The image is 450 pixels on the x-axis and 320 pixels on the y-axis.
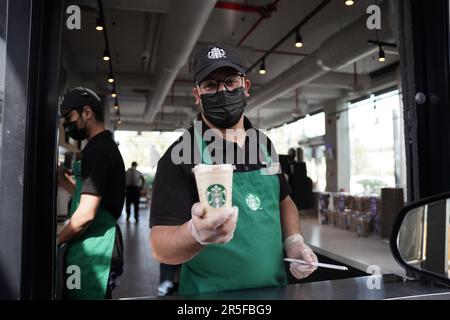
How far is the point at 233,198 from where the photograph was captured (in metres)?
1.27

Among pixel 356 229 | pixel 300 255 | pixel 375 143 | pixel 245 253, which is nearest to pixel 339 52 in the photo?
pixel 356 229

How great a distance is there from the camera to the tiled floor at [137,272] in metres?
4.17

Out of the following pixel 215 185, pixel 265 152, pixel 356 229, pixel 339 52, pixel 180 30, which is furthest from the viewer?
pixel 339 52

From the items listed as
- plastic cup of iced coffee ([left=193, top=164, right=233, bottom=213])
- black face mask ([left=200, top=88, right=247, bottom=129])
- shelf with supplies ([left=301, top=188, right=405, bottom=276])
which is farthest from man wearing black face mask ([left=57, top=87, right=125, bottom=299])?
shelf with supplies ([left=301, top=188, right=405, bottom=276])

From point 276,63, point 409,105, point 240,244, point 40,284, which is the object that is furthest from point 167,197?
point 276,63

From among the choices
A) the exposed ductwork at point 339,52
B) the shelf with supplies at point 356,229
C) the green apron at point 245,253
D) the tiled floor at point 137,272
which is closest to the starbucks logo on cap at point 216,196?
the green apron at point 245,253

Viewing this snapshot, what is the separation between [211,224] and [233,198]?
0.37 m

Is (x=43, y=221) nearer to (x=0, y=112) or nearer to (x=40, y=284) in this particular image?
(x=40, y=284)

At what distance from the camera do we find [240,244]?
4.20 feet

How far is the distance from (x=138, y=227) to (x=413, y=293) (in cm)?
826

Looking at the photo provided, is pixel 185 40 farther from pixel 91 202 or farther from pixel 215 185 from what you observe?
pixel 215 185

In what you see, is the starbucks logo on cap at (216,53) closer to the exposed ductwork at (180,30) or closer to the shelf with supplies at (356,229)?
the shelf with supplies at (356,229)

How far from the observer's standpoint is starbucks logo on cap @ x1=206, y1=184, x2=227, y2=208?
0.88 meters

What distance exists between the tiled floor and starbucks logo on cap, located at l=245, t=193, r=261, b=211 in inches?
94.0
